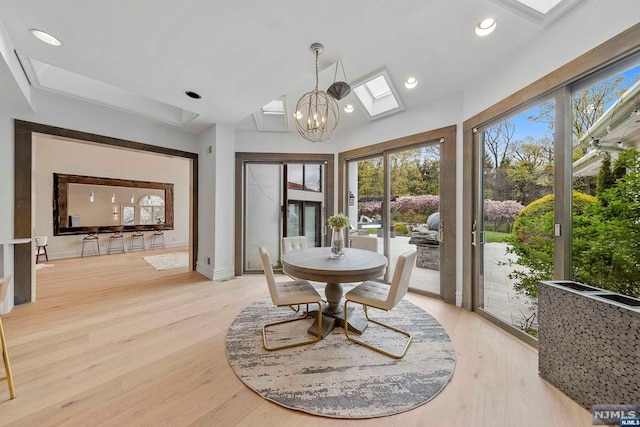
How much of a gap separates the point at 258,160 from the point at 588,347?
183 inches

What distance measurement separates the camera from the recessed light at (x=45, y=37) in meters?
2.08

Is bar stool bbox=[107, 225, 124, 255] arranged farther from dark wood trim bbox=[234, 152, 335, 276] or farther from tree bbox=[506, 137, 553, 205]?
tree bbox=[506, 137, 553, 205]

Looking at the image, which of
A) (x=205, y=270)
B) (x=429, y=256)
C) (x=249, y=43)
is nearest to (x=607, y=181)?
(x=429, y=256)

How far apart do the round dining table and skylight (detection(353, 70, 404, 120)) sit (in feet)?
7.79

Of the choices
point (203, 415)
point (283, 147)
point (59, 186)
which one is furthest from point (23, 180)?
point (59, 186)

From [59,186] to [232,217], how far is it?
18.5 ft

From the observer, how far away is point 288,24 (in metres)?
2.00

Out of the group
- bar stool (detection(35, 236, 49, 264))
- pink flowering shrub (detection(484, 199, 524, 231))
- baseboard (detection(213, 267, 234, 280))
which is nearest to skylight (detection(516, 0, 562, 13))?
pink flowering shrub (detection(484, 199, 524, 231))

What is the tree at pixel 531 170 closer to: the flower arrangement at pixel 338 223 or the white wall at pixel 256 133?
the white wall at pixel 256 133

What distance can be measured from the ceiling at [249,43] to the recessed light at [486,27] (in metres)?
0.05

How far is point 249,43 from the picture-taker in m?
2.23

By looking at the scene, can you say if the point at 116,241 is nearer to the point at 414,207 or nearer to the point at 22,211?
the point at 22,211

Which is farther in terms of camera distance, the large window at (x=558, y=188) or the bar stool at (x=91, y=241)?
the bar stool at (x=91, y=241)

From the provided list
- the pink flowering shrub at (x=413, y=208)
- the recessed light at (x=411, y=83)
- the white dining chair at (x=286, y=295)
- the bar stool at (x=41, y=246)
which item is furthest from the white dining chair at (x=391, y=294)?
the bar stool at (x=41, y=246)
